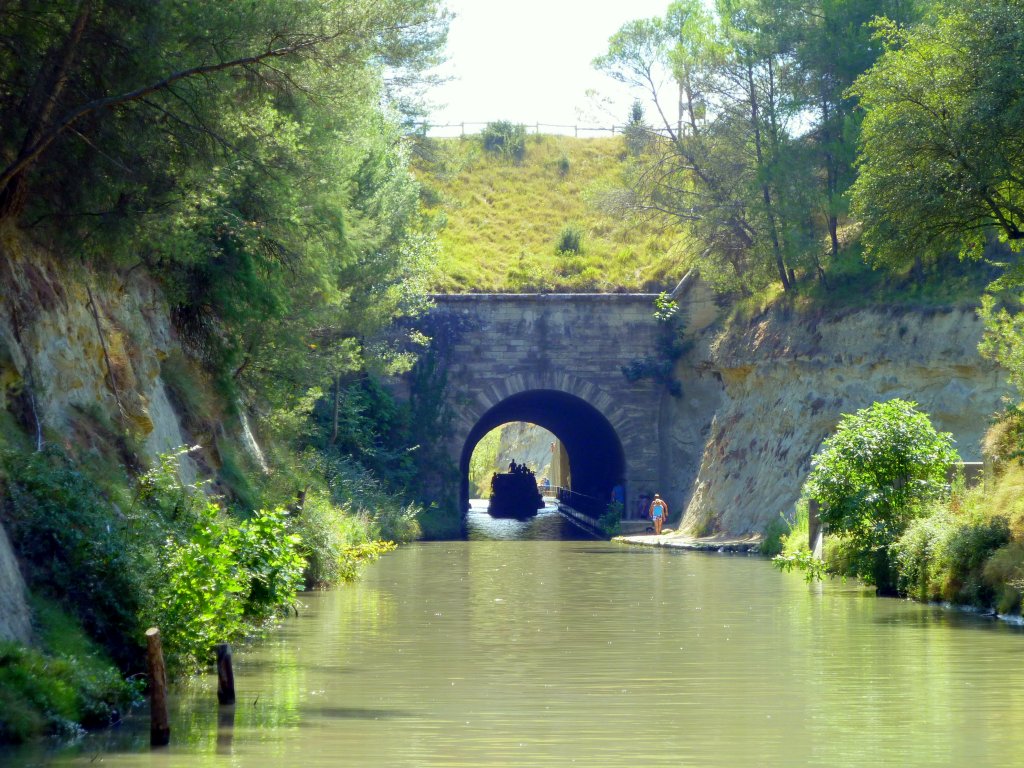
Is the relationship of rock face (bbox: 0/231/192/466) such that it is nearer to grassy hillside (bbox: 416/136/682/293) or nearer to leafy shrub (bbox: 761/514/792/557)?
leafy shrub (bbox: 761/514/792/557)

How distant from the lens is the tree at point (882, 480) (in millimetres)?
20281

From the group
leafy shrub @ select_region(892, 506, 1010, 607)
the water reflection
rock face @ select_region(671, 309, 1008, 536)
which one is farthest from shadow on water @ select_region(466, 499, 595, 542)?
the water reflection

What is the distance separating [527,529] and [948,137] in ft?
96.5

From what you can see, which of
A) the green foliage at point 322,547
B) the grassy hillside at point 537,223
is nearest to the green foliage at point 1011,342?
the green foliage at point 322,547

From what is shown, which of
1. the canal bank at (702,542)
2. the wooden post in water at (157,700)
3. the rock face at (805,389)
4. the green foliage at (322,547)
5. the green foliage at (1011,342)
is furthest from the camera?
the canal bank at (702,542)

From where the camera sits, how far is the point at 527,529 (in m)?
46.2

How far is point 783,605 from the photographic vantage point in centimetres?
1858

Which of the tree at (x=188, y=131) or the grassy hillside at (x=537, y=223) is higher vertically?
the grassy hillside at (x=537, y=223)

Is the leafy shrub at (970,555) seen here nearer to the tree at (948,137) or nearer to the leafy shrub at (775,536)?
the tree at (948,137)

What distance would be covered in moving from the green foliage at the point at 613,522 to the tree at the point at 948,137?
1910 cm

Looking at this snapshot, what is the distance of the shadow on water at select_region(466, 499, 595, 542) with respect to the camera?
3947cm

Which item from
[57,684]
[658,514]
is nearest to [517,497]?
[658,514]

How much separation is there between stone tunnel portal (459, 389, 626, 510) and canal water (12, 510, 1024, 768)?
22219 millimetres

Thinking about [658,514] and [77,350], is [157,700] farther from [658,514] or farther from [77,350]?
[658,514]
